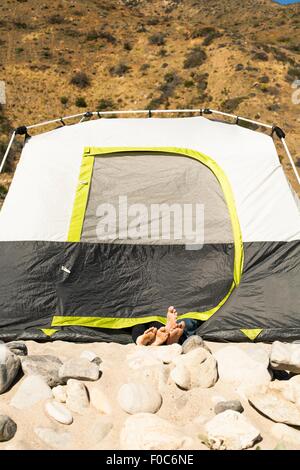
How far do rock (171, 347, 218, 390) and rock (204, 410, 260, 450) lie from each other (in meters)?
0.56

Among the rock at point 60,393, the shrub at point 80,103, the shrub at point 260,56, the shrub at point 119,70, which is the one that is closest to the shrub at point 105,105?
the shrub at point 80,103

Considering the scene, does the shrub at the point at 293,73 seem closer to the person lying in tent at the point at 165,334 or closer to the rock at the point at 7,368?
the person lying in tent at the point at 165,334

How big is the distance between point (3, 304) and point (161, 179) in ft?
8.16

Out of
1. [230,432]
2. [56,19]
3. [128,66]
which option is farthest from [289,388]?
[56,19]

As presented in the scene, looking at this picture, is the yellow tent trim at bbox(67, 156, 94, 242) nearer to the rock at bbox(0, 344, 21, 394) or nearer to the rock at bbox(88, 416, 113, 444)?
the rock at bbox(0, 344, 21, 394)

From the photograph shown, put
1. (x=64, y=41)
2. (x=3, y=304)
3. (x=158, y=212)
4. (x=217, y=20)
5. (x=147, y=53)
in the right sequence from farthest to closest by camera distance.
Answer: (x=217, y=20)
(x=64, y=41)
(x=147, y=53)
(x=158, y=212)
(x=3, y=304)

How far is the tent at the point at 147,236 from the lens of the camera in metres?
4.96

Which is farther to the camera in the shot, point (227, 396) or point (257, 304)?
point (257, 304)

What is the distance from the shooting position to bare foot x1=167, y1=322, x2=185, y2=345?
Answer: 14.8ft

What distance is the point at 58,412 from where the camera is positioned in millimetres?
3406

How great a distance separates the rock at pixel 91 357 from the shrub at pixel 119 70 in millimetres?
30443

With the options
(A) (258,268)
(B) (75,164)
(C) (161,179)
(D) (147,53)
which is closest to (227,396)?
(A) (258,268)
